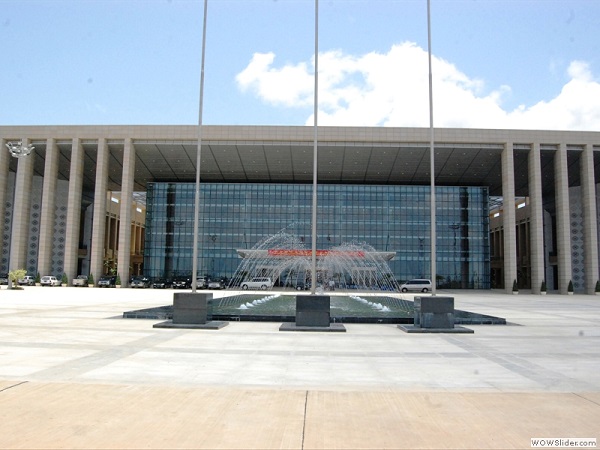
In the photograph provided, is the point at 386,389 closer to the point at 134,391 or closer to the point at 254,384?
the point at 254,384

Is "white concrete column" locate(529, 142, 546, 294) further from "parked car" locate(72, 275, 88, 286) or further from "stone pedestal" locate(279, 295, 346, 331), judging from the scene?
"parked car" locate(72, 275, 88, 286)

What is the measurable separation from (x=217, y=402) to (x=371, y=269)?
6045 centimetres

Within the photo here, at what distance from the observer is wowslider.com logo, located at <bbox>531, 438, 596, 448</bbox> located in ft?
16.6

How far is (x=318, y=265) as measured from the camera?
208 ft

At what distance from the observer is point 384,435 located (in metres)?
5.41

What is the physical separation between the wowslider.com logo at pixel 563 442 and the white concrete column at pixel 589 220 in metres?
53.6

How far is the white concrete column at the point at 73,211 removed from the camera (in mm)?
54906

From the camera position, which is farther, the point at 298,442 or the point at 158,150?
the point at 158,150

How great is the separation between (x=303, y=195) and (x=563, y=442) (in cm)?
6308

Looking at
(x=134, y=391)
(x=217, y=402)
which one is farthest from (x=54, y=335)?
(x=217, y=402)

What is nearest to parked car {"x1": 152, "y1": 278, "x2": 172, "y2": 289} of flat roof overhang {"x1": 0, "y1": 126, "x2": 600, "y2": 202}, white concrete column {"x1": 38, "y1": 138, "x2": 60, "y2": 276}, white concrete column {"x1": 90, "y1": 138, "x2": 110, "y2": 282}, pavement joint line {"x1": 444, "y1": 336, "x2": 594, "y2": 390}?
white concrete column {"x1": 90, "y1": 138, "x2": 110, "y2": 282}

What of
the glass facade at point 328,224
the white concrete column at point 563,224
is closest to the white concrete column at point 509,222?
the white concrete column at point 563,224

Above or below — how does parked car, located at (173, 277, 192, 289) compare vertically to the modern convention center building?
below

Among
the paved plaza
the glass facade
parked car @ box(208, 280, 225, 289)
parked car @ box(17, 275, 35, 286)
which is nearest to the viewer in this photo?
the paved plaza
